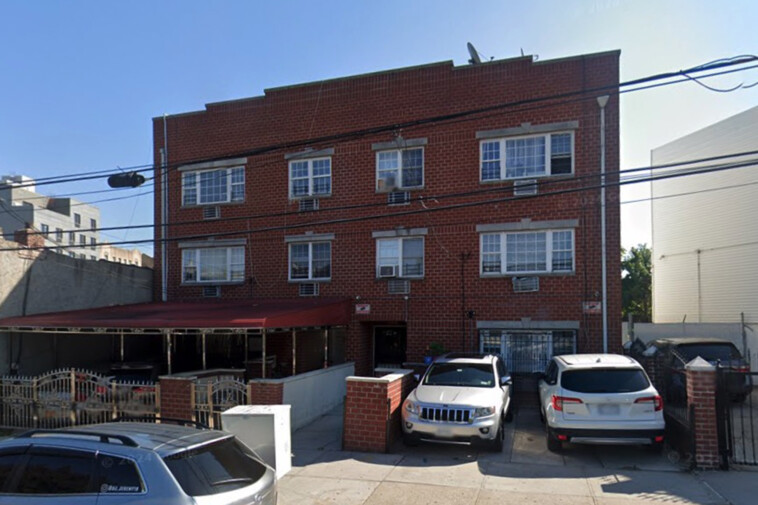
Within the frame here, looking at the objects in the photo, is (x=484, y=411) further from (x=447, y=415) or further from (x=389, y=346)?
(x=389, y=346)

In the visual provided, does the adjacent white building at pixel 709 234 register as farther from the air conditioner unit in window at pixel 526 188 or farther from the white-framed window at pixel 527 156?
the air conditioner unit in window at pixel 526 188

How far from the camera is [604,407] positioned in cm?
864

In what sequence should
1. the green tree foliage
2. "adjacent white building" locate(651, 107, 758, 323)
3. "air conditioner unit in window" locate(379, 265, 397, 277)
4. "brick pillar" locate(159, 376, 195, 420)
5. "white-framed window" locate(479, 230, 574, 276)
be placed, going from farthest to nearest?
1. the green tree foliage
2. "adjacent white building" locate(651, 107, 758, 323)
3. "air conditioner unit in window" locate(379, 265, 397, 277)
4. "white-framed window" locate(479, 230, 574, 276)
5. "brick pillar" locate(159, 376, 195, 420)

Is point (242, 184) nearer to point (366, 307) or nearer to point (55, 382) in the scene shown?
point (366, 307)

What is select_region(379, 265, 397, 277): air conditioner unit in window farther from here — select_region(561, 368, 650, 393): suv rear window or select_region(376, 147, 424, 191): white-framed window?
select_region(561, 368, 650, 393): suv rear window

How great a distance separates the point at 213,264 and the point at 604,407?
13532 millimetres

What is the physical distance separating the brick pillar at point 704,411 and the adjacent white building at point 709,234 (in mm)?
13317

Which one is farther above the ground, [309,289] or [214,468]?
[309,289]

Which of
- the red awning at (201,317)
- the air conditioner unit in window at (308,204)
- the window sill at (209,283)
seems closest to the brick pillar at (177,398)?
the red awning at (201,317)

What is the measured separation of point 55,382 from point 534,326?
11577mm

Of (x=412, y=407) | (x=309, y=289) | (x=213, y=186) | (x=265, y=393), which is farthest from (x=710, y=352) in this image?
(x=213, y=186)

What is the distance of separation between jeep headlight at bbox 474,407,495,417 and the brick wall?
1543 mm

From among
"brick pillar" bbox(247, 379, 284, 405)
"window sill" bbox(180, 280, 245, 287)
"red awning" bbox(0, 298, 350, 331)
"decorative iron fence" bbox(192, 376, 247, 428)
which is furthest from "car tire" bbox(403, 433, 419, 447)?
"window sill" bbox(180, 280, 245, 287)

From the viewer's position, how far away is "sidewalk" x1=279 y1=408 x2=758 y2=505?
712cm
